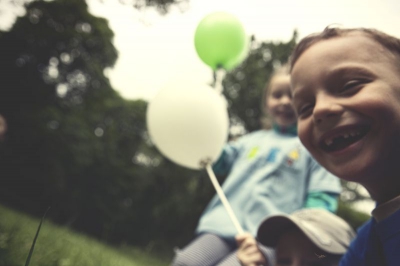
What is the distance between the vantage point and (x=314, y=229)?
3.02ft

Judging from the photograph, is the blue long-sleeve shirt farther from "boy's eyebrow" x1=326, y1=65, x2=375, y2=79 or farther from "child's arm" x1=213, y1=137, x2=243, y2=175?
"boy's eyebrow" x1=326, y1=65, x2=375, y2=79

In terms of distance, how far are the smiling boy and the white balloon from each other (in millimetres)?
681

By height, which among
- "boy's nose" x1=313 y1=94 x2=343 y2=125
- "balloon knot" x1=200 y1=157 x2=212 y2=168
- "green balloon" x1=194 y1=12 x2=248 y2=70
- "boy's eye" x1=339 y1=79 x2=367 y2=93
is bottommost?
"balloon knot" x1=200 y1=157 x2=212 y2=168

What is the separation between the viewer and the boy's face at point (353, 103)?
54 centimetres

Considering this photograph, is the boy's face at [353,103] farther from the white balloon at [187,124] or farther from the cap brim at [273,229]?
the white balloon at [187,124]

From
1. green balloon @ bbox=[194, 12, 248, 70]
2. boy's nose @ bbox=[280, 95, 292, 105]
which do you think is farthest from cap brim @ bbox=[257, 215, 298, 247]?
green balloon @ bbox=[194, 12, 248, 70]

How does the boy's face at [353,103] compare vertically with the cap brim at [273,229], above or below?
above

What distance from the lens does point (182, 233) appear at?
604 cm

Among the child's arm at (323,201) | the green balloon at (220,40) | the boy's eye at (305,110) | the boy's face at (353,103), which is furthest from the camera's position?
the green balloon at (220,40)

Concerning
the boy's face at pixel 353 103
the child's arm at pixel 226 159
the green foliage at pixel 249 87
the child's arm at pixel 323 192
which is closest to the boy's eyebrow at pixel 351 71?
the boy's face at pixel 353 103

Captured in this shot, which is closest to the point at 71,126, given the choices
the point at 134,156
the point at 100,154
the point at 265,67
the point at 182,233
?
the point at 100,154

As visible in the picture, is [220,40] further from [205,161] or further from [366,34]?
[366,34]

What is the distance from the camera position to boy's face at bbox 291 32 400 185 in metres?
0.54

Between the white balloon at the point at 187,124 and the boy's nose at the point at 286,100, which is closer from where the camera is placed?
the white balloon at the point at 187,124
